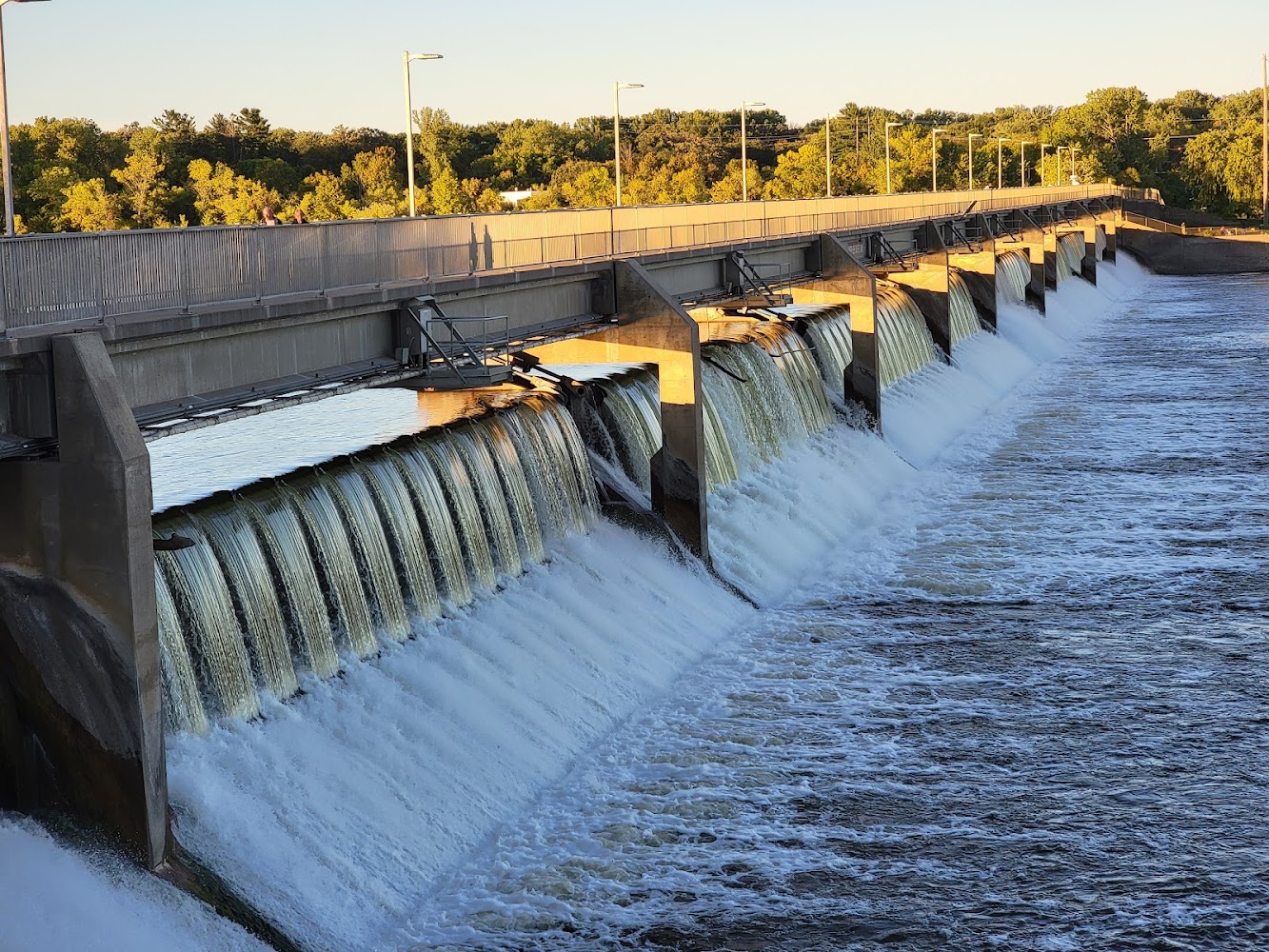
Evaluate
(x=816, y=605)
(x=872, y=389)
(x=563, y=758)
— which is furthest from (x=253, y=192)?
(x=563, y=758)

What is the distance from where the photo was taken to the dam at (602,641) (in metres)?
18.8

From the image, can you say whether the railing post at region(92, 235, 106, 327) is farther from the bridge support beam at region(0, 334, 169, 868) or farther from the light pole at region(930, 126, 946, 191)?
the light pole at region(930, 126, 946, 191)

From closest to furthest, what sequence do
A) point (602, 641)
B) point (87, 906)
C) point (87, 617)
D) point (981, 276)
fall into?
point (87, 906) < point (87, 617) < point (602, 641) < point (981, 276)

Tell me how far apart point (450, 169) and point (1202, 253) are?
55.7m

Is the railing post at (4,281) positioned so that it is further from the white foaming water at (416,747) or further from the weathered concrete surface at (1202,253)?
the weathered concrete surface at (1202,253)

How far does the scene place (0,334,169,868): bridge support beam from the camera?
16609mm

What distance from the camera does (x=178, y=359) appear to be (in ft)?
65.4

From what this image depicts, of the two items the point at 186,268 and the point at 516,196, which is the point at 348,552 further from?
the point at 516,196

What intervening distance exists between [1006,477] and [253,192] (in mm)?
59911

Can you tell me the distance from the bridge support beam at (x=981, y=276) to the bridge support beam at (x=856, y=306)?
2396cm

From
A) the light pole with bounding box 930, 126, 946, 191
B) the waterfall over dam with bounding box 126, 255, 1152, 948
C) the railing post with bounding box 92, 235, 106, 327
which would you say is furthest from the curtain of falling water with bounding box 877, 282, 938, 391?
the light pole with bounding box 930, 126, 946, 191

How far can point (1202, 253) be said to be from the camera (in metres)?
128

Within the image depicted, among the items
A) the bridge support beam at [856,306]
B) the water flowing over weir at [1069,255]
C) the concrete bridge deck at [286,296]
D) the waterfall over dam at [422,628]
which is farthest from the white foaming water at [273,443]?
the water flowing over weir at [1069,255]

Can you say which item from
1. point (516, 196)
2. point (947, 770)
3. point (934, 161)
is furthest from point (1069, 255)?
point (947, 770)
